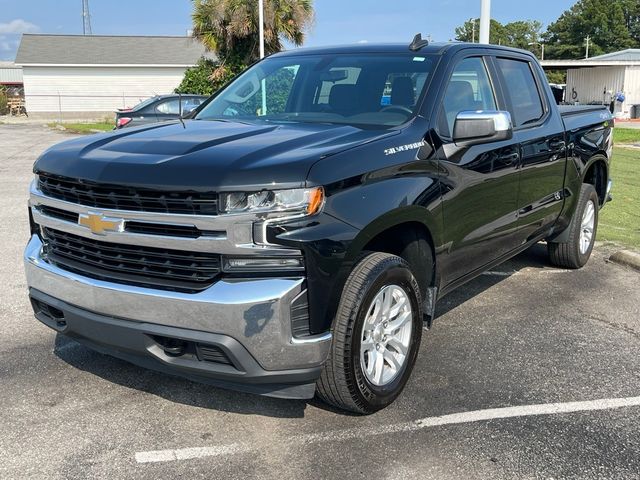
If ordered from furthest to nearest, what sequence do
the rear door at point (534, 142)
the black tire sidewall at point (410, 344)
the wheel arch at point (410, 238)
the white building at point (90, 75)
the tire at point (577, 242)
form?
the white building at point (90, 75), the tire at point (577, 242), the rear door at point (534, 142), the wheel arch at point (410, 238), the black tire sidewall at point (410, 344)

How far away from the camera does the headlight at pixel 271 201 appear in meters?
3.01

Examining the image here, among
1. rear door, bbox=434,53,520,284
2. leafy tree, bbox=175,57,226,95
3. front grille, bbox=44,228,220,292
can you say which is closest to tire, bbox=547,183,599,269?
rear door, bbox=434,53,520,284

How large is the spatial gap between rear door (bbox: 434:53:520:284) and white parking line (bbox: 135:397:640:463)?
91 centimetres

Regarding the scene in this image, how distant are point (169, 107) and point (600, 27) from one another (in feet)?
305

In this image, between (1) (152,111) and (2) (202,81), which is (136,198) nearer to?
(1) (152,111)

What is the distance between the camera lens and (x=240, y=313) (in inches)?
116

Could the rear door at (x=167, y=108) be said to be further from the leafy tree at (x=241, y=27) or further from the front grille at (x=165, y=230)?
the front grille at (x=165, y=230)

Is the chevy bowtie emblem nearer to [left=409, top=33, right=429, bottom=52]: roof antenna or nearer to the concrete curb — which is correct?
[left=409, top=33, right=429, bottom=52]: roof antenna

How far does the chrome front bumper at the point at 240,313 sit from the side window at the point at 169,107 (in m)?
14.2

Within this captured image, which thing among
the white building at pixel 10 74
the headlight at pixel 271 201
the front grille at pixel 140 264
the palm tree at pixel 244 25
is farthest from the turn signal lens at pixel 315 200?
the white building at pixel 10 74

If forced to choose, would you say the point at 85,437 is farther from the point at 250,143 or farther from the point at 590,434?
the point at 590,434

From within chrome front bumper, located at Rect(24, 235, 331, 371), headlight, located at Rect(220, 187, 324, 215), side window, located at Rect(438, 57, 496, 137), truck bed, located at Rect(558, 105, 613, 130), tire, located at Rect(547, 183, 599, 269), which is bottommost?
tire, located at Rect(547, 183, 599, 269)

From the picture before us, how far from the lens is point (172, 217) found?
3.06 m

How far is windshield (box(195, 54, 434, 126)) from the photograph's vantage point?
421 cm
